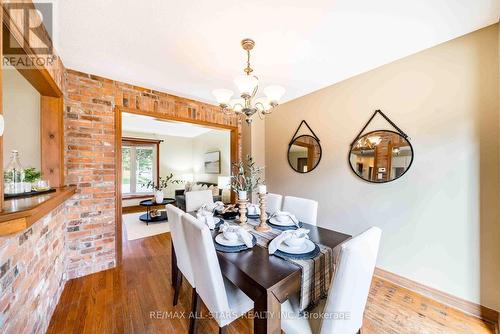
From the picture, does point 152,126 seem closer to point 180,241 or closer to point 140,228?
point 140,228

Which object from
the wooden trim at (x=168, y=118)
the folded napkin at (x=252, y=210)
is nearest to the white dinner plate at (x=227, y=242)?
the folded napkin at (x=252, y=210)

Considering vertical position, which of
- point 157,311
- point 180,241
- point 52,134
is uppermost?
point 52,134

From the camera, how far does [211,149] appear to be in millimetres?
6145

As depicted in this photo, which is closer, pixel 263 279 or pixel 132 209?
pixel 263 279

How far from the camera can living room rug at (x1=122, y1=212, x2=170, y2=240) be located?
141 inches

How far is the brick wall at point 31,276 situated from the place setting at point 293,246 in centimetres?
138

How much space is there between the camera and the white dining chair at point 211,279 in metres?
1.15

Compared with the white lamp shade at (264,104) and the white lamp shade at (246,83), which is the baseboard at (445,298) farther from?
the white lamp shade at (246,83)

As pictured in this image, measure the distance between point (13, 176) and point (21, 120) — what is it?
2.93 ft

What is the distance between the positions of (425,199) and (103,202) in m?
3.52

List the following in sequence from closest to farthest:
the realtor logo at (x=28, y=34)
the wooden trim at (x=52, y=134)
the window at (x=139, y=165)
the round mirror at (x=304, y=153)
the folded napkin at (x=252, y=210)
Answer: the realtor logo at (x=28, y=34) → the wooden trim at (x=52, y=134) → the folded napkin at (x=252, y=210) → the round mirror at (x=304, y=153) → the window at (x=139, y=165)

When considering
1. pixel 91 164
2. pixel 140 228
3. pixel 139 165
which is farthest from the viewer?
pixel 139 165

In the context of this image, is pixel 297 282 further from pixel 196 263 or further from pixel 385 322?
pixel 385 322

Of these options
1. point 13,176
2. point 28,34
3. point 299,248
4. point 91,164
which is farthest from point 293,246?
point 91,164
